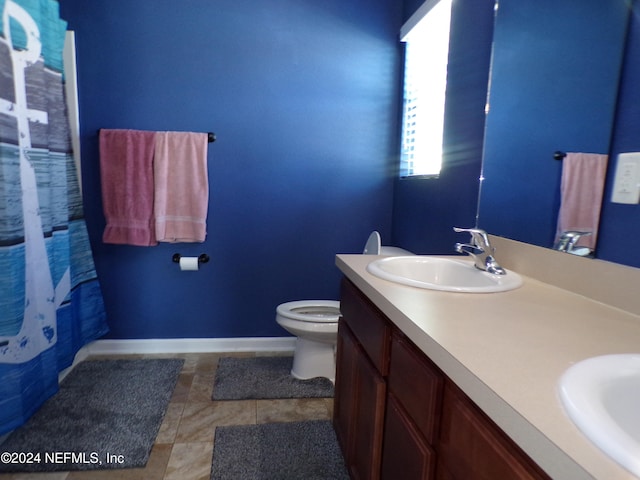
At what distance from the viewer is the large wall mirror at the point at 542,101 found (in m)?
0.99

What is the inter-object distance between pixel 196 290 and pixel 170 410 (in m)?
0.79

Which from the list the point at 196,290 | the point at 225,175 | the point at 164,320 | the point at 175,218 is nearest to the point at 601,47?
the point at 225,175

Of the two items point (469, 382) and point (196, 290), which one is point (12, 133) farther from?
point (469, 382)

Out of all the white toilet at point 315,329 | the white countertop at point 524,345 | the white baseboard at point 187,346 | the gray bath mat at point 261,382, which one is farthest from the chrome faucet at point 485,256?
the white baseboard at point 187,346

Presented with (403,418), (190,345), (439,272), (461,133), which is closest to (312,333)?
(439,272)

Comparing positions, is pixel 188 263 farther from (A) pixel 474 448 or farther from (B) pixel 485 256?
(A) pixel 474 448

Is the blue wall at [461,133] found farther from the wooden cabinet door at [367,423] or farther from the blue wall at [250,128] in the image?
the wooden cabinet door at [367,423]

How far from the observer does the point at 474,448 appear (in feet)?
2.02

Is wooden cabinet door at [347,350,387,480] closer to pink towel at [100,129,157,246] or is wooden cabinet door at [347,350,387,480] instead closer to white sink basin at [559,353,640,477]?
white sink basin at [559,353,640,477]

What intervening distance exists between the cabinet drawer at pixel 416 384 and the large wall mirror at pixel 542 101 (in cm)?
61

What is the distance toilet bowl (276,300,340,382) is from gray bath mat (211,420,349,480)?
1.29 feet

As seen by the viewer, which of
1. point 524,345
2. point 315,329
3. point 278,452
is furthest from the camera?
point 315,329

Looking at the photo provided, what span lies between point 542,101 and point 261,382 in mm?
1901

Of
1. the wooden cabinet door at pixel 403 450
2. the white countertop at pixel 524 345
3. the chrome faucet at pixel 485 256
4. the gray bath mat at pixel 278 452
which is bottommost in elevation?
the gray bath mat at pixel 278 452
